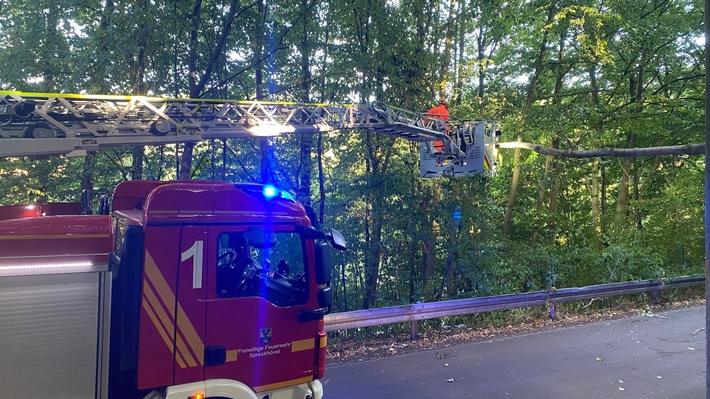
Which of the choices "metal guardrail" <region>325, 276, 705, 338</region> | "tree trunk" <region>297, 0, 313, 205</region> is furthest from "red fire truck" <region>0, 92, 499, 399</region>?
"tree trunk" <region>297, 0, 313, 205</region>

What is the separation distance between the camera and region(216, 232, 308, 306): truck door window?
369 cm

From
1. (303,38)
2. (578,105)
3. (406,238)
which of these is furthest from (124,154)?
(578,105)

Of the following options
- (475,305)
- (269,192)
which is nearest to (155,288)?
(269,192)

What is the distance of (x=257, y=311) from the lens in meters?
3.72

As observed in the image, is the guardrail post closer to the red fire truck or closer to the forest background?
the forest background

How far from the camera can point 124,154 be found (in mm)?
10039

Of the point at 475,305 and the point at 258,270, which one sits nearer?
the point at 258,270

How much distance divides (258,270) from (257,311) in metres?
0.40

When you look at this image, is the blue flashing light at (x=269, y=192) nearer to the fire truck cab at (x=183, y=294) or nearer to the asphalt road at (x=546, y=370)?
the fire truck cab at (x=183, y=294)

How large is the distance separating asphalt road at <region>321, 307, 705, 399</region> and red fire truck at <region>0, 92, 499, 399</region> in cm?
197

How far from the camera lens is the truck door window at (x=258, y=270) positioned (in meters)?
3.69

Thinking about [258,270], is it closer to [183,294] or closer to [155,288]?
[183,294]

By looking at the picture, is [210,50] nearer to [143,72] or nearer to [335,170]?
[143,72]

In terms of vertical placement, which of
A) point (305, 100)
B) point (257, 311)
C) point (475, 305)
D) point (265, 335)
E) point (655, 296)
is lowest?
point (655, 296)
